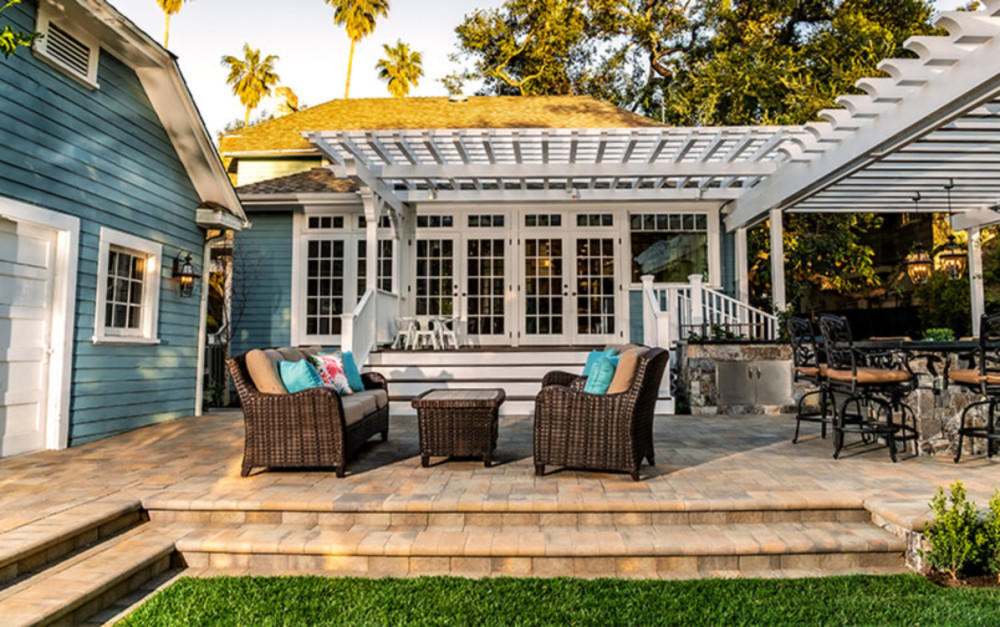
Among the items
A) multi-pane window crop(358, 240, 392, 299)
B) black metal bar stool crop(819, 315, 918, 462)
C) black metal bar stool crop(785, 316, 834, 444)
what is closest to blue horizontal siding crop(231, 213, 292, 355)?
multi-pane window crop(358, 240, 392, 299)

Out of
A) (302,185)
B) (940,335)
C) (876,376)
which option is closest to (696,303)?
(940,335)

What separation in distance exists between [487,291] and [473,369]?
2186 millimetres

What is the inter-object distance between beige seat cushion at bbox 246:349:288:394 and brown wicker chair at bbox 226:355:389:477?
0.11 metres

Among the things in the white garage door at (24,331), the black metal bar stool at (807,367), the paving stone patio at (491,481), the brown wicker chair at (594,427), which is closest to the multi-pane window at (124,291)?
the white garage door at (24,331)

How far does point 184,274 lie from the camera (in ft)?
23.8

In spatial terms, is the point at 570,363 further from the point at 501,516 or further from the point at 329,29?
the point at 329,29

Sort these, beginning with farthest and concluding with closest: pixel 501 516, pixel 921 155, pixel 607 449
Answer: pixel 921 155
pixel 607 449
pixel 501 516

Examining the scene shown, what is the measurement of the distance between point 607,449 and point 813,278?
9.77 metres

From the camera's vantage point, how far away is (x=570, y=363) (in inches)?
309

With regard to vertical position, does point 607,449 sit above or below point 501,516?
above

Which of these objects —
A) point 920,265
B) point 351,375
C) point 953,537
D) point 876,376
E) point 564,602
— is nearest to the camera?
point 564,602

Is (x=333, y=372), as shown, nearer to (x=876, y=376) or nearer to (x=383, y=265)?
(x=876, y=376)

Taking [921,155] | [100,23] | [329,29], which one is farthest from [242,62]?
[921,155]

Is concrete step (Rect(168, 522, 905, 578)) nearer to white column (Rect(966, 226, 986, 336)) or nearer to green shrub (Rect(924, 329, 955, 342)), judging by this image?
green shrub (Rect(924, 329, 955, 342))
